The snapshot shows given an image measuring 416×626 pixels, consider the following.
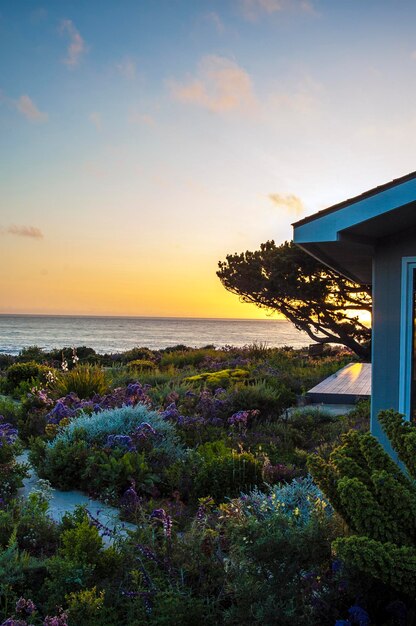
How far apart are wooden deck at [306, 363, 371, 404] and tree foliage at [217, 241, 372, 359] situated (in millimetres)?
4216

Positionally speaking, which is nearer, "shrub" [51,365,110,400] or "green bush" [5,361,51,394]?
"shrub" [51,365,110,400]

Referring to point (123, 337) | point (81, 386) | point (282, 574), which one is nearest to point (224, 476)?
point (282, 574)

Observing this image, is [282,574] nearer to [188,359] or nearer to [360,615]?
[360,615]

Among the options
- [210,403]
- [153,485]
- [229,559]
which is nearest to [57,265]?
[210,403]

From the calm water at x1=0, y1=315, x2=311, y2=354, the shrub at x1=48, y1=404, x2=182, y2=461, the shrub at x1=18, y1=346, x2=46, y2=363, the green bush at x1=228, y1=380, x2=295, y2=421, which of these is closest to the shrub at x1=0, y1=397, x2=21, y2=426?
the shrub at x1=48, y1=404, x2=182, y2=461

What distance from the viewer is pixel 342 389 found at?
41.2 ft

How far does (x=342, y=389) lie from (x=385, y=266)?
22.5 ft

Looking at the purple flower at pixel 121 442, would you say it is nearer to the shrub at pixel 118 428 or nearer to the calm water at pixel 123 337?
the shrub at pixel 118 428

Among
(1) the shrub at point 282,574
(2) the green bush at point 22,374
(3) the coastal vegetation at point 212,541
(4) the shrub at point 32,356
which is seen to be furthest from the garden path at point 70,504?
(4) the shrub at point 32,356

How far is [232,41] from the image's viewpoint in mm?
10750

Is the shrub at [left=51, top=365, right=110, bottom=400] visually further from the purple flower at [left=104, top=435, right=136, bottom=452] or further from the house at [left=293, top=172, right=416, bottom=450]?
the house at [left=293, top=172, right=416, bottom=450]

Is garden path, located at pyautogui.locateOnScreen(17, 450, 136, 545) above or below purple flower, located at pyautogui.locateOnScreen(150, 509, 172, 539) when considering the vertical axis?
below

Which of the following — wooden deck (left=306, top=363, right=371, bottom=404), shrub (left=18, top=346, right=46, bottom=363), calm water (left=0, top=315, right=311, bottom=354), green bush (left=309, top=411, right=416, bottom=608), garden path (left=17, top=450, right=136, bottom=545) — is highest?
green bush (left=309, top=411, right=416, bottom=608)

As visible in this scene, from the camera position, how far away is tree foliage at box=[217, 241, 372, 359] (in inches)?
733
